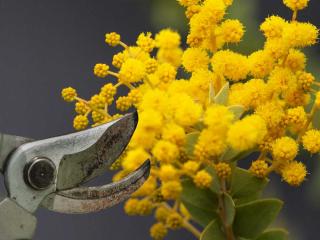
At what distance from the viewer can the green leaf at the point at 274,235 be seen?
889 millimetres

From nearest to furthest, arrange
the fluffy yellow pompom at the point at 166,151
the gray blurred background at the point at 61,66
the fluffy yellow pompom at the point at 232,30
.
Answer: the fluffy yellow pompom at the point at 166,151
the fluffy yellow pompom at the point at 232,30
the gray blurred background at the point at 61,66

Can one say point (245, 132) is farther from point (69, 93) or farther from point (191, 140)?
point (69, 93)

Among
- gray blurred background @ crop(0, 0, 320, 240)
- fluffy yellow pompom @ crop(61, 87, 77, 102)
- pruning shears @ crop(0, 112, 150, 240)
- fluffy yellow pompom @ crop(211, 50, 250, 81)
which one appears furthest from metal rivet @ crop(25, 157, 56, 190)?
gray blurred background @ crop(0, 0, 320, 240)

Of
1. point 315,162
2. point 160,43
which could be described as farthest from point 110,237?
point 160,43

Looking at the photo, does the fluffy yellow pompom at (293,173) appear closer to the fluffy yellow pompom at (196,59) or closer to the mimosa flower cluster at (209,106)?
the mimosa flower cluster at (209,106)

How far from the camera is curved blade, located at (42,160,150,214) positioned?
855 millimetres

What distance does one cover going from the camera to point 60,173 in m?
0.86

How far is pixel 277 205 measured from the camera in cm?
89

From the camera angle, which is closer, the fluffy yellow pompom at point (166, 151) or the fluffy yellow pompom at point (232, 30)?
the fluffy yellow pompom at point (166, 151)

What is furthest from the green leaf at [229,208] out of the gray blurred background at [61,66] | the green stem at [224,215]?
the gray blurred background at [61,66]

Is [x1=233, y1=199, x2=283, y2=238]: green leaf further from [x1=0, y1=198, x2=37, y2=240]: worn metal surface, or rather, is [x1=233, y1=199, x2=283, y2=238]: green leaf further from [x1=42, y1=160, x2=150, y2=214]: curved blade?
[x1=0, y1=198, x2=37, y2=240]: worn metal surface

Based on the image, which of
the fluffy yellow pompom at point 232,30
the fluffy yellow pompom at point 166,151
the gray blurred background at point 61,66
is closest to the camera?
the fluffy yellow pompom at point 166,151

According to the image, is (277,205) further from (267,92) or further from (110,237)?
(110,237)

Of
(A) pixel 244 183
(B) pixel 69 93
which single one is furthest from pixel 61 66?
(A) pixel 244 183
